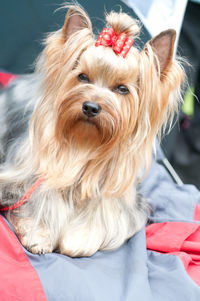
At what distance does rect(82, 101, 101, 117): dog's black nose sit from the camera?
4.83 feet

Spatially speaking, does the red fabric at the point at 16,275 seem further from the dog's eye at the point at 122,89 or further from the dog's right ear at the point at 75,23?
the dog's right ear at the point at 75,23

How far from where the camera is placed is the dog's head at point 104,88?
4.98ft

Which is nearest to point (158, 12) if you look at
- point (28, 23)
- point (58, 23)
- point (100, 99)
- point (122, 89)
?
point (58, 23)

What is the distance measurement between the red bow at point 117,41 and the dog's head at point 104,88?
17 millimetres

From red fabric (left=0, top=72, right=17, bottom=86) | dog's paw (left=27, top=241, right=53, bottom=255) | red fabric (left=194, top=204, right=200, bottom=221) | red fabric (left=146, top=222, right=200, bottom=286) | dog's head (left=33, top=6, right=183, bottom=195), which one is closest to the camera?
dog's head (left=33, top=6, right=183, bottom=195)

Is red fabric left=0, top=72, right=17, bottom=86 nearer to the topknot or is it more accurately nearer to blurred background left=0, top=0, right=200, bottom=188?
blurred background left=0, top=0, right=200, bottom=188

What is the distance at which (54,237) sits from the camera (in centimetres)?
180

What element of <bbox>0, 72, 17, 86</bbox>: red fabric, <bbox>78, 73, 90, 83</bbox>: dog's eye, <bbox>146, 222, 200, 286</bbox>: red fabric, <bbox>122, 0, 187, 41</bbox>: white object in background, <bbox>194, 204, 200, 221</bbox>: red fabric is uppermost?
<bbox>122, 0, 187, 41</bbox>: white object in background

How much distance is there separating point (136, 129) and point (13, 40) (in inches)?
61.3

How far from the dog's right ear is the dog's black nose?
354mm

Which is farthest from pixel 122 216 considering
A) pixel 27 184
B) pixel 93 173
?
pixel 27 184

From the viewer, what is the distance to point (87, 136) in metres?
1.59

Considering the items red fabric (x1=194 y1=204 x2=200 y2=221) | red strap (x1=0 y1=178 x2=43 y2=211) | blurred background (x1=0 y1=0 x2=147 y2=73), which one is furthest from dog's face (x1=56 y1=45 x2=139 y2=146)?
blurred background (x1=0 y1=0 x2=147 y2=73)

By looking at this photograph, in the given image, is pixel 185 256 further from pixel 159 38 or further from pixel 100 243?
pixel 159 38
